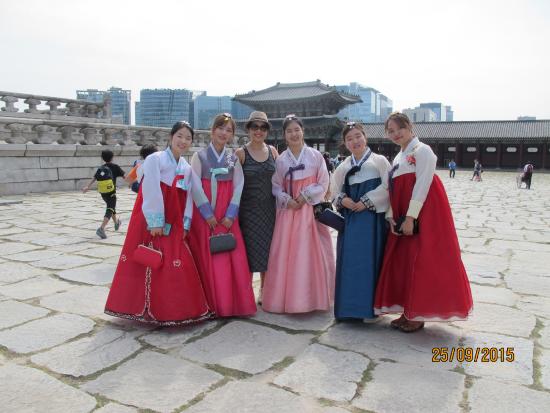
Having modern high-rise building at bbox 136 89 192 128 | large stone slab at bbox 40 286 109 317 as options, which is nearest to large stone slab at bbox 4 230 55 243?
large stone slab at bbox 40 286 109 317

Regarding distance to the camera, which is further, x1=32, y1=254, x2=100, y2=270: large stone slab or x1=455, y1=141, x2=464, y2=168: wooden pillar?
x1=455, y1=141, x2=464, y2=168: wooden pillar

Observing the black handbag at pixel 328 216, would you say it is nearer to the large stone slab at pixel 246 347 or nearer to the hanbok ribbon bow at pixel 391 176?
the hanbok ribbon bow at pixel 391 176

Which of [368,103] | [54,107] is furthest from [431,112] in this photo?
[54,107]

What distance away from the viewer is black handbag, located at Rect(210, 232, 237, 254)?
346 centimetres

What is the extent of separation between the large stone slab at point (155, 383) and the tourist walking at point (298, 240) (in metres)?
1.15

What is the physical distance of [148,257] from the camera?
3217 mm

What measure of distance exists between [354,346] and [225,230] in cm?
133

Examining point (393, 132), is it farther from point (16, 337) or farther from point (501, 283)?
point (16, 337)

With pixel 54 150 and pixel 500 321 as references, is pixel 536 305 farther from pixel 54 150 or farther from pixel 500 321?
pixel 54 150

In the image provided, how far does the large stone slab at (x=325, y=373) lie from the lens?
2.46 metres

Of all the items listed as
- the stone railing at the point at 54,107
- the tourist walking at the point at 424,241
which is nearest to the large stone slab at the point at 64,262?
the tourist walking at the point at 424,241

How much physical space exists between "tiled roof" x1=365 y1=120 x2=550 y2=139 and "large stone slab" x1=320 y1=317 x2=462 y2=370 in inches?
1387

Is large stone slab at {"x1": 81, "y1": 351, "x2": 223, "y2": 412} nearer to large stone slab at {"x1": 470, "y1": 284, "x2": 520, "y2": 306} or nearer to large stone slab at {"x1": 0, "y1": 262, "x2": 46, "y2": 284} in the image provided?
large stone slab at {"x1": 0, "y1": 262, "x2": 46, "y2": 284}

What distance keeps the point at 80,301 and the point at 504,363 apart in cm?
335
